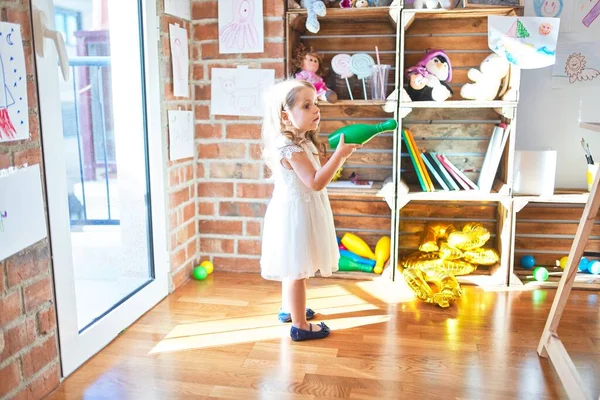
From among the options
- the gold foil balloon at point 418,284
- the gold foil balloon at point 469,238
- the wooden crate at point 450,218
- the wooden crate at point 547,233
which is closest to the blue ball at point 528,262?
the wooden crate at point 547,233

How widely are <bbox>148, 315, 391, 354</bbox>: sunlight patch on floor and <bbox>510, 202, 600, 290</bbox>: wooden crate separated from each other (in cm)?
103

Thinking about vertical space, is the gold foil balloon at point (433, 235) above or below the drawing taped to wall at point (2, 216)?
below

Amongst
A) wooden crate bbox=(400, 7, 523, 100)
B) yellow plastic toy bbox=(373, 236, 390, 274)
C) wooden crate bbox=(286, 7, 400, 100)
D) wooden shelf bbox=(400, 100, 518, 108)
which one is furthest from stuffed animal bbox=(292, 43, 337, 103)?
yellow plastic toy bbox=(373, 236, 390, 274)

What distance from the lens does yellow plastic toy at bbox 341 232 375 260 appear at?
2850 millimetres

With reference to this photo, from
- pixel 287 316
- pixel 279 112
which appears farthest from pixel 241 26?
pixel 287 316

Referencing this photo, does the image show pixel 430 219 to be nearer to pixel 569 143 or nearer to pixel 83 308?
pixel 569 143

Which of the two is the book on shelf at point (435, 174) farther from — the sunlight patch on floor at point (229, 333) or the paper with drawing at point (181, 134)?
the paper with drawing at point (181, 134)

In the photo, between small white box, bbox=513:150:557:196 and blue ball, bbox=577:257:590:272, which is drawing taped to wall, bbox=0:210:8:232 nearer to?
small white box, bbox=513:150:557:196

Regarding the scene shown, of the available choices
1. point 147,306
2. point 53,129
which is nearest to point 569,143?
point 147,306

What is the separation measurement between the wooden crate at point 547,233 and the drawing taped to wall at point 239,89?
1467mm

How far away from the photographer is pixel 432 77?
2.62 meters

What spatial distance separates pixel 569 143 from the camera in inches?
109

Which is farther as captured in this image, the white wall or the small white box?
the white wall

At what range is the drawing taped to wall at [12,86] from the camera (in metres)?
1.46
